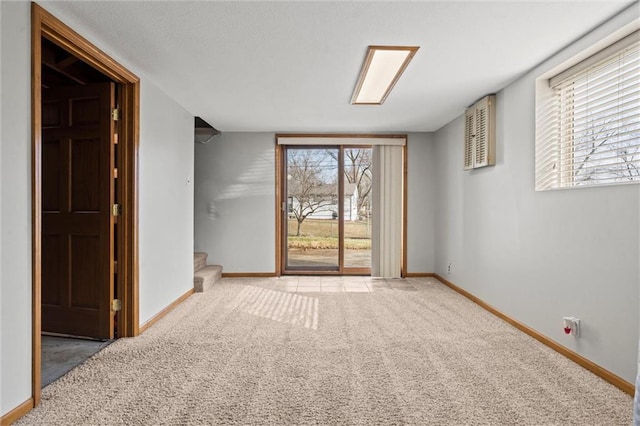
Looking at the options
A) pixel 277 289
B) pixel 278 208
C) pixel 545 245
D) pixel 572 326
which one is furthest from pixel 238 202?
pixel 572 326

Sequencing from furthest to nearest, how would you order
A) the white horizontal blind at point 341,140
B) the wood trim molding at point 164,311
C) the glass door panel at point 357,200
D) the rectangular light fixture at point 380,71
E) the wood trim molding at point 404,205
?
the glass door panel at point 357,200 → the wood trim molding at point 404,205 → the white horizontal blind at point 341,140 → the wood trim molding at point 164,311 → the rectangular light fixture at point 380,71

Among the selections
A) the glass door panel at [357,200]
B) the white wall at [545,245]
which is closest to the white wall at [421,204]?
the glass door panel at [357,200]

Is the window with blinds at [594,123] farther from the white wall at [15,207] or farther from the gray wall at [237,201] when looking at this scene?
the gray wall at [237,201]

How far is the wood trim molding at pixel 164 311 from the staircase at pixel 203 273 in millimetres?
137

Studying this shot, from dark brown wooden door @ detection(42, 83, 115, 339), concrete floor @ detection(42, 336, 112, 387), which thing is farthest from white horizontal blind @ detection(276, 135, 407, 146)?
concrete floor @ detection(42, 336, 112, 387)

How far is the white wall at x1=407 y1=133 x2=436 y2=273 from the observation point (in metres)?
6.13

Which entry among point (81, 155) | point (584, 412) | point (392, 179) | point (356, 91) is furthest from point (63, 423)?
point (392, 179)

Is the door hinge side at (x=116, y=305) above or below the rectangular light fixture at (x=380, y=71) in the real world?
below

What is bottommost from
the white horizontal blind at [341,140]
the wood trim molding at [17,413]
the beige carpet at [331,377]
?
the beige carpet at [331,377]

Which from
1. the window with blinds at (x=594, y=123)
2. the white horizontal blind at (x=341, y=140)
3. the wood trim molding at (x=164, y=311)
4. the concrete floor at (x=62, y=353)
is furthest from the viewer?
the white horizontal blind at (x=341, y=140)

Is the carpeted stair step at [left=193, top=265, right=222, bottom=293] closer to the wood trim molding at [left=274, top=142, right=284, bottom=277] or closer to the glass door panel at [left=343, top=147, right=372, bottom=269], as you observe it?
the wood trim molding at [left=274, top=142, right=284, bottom=277]

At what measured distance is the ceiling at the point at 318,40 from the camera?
→ 2.28 m

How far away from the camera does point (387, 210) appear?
6059 millimetres

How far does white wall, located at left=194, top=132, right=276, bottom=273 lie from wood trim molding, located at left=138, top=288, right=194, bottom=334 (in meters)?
1.26
